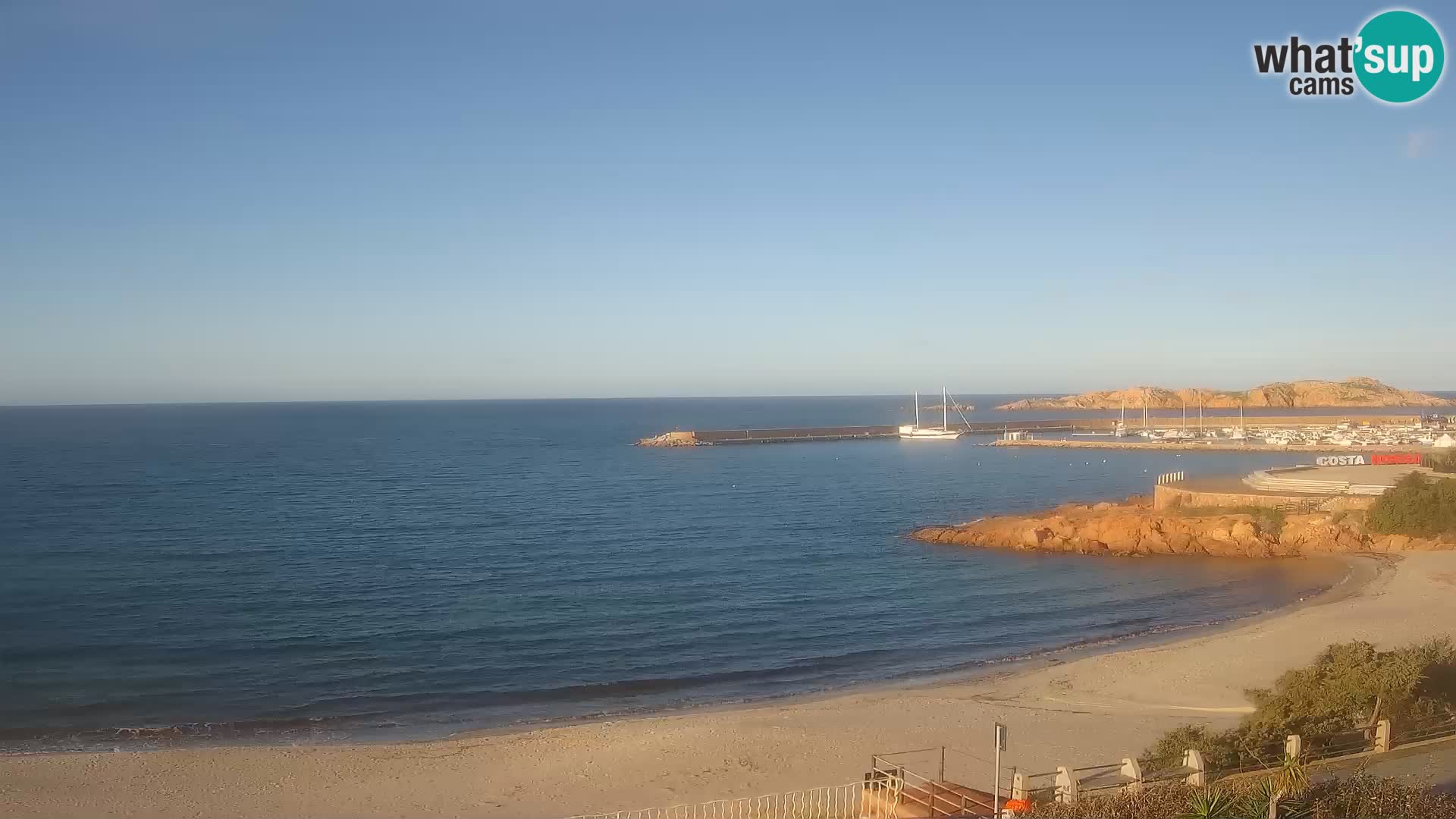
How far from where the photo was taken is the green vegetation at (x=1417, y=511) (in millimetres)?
39438

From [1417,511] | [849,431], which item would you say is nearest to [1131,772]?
[1417,511]

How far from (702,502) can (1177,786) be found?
163ft

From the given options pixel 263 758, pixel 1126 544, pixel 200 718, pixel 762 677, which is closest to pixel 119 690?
pixel 200 718

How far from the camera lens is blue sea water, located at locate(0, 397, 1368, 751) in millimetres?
22219

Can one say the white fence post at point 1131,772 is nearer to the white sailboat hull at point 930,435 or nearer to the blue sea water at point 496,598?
the blue sea water at point 496,598

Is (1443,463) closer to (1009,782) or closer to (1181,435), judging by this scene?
(1009,782)

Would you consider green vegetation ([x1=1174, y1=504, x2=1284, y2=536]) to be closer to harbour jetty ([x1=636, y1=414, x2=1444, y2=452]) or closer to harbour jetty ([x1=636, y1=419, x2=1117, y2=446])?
harbour jetty ([x1=636, y1=414, x2=1444, y2=452])

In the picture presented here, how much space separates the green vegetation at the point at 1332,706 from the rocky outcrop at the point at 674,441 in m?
97.6

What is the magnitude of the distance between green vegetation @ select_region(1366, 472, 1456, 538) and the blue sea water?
19.1ft

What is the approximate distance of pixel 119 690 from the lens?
22297 mm

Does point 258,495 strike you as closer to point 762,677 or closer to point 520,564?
point 520,564

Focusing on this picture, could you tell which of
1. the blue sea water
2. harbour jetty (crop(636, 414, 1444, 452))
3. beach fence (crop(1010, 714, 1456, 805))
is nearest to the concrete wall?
the blue sea water

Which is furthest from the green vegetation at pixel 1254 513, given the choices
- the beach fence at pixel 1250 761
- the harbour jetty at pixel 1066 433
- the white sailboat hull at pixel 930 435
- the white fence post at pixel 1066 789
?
the white sailboat hull at pixel 930 435

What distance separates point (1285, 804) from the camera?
9.36m
